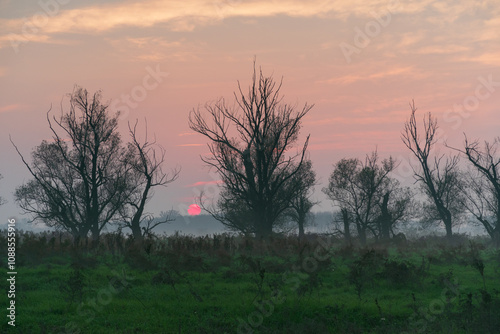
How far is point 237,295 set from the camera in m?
15.2

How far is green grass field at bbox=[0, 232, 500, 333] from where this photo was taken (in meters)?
12.8

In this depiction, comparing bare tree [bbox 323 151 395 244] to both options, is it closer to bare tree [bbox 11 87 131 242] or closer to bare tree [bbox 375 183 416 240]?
bare tree [bbox 375 183 416 240]

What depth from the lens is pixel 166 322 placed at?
1291 cm

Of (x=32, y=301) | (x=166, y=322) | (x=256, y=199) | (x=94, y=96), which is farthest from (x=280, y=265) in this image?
(x=94, y=96)

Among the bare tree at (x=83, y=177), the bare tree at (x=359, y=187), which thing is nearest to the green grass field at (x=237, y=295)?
the bare tree at (x=83, y=177)

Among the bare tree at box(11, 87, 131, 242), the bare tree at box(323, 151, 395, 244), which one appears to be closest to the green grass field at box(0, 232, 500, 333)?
the bare tree at box(11, 87, 131, 242)

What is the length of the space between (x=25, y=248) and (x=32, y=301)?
717cm

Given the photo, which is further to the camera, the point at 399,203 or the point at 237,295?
the point at 399,203

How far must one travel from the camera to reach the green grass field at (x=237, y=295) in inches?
503

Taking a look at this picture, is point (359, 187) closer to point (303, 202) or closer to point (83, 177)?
point (303, 202)

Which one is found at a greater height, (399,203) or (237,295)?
(399,203)

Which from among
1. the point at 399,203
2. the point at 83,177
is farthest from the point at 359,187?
the point at 83,177

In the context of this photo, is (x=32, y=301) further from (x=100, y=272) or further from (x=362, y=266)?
(x=362, y=266)

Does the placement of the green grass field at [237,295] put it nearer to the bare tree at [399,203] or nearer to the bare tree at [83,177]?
the bare tree at [83,177]
